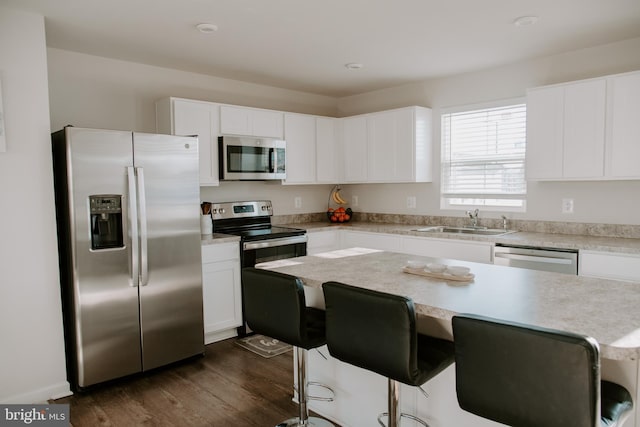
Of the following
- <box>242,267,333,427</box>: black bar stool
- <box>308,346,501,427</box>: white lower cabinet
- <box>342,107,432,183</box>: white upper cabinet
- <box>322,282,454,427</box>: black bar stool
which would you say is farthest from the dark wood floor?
<box>342,107,432,183</box>: white upper cabinet

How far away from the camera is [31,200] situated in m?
2.80

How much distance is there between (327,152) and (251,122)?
1069mm

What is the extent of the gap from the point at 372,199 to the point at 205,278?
2.38 metres

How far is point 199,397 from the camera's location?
286 centimetres

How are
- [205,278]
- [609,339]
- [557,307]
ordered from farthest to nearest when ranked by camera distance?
[205,278]
[557,307]
[609,339]

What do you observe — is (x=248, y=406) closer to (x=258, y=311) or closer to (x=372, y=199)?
(x=258, y=311)

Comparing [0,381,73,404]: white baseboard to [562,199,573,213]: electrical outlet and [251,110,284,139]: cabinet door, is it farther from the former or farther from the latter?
[562,199,573,213]: electrical outlet

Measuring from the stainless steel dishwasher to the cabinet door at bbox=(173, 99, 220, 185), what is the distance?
2534mm

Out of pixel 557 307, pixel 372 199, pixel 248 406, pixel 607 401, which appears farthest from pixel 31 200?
pixel 372 199

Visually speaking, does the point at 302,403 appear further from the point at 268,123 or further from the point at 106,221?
the point at 268,123

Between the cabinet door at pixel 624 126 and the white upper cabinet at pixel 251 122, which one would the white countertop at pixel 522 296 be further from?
the white upper cabinet at pixel 251 122

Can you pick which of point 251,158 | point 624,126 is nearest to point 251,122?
point 251,158

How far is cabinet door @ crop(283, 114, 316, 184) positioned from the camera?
15.4ft

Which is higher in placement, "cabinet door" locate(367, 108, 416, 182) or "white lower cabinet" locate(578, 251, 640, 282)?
"cabinet door" locate(367, 108, 416, 182)
